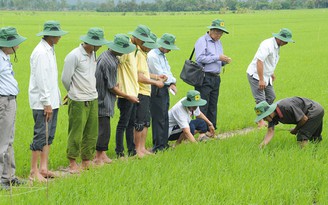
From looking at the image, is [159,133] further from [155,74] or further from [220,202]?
Answer: [220,202]

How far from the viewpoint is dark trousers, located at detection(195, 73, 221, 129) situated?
7.54 m

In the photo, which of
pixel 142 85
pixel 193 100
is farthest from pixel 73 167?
pixel 193 100

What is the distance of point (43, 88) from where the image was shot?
16.9ft

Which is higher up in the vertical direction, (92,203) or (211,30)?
(211,30)

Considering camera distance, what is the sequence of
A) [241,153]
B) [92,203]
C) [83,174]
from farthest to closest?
→ [241,153]
[83,174]
[92,203]

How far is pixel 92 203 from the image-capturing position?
161 inches

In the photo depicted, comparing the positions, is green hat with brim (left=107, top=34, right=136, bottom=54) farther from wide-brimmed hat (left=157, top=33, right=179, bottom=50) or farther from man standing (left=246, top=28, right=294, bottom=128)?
man standing (left=246, top=28, right=294, bottom=128)

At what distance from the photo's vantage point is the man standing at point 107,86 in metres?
5.78

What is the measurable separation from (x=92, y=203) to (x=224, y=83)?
31.2 ft

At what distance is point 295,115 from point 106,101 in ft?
7.13

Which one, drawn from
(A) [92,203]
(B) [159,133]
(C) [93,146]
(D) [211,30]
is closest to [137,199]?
(A) [92,203]

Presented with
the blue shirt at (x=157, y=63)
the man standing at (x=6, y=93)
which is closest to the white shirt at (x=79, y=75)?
the man standing at (x=6, y=93)

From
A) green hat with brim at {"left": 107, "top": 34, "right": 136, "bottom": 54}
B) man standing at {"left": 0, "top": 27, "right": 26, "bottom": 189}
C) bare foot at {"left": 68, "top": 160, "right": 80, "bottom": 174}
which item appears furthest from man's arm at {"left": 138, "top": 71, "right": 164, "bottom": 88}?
man standing at {"left": 0, "top": 27, "right": 26, "bottom": 189}

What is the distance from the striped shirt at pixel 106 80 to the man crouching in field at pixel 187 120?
3.54 ft
